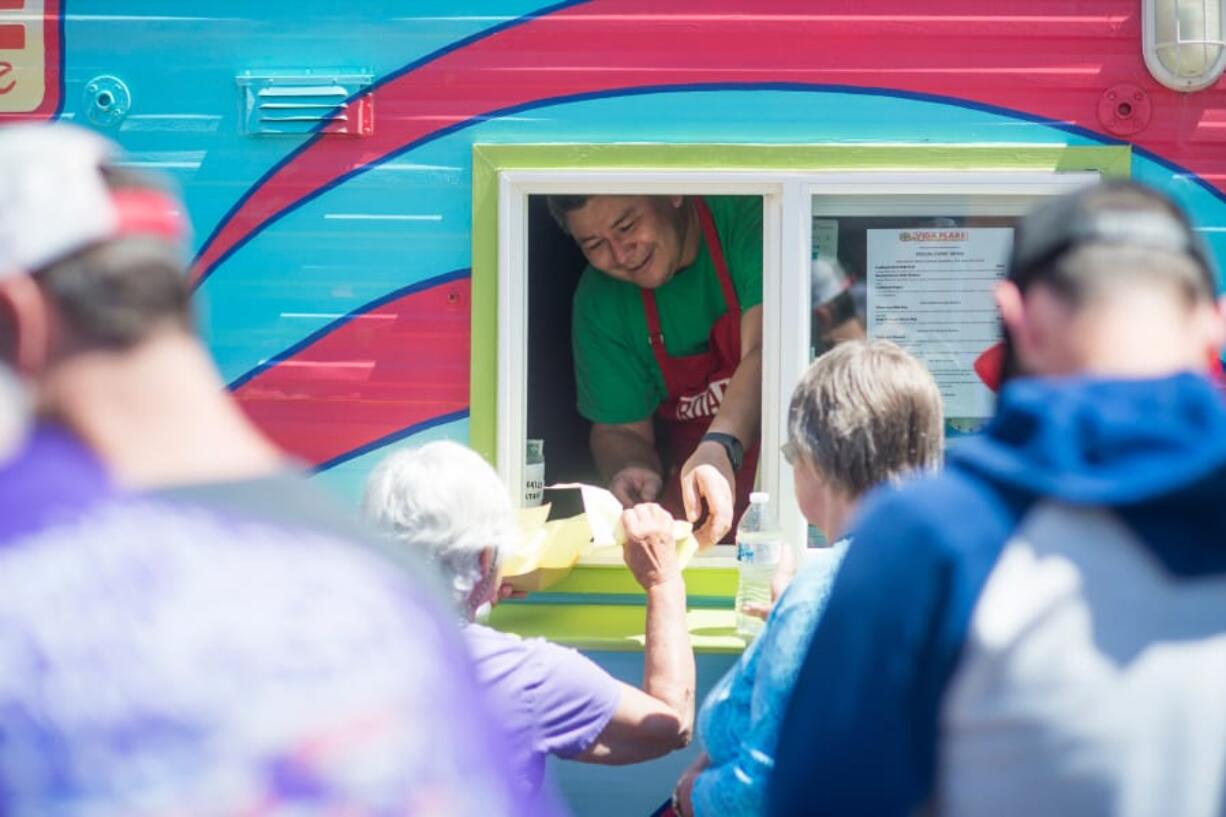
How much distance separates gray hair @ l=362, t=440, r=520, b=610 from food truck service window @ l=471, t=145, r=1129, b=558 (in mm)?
1205

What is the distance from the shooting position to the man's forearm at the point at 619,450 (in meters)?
4.62

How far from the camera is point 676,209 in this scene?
4547mm

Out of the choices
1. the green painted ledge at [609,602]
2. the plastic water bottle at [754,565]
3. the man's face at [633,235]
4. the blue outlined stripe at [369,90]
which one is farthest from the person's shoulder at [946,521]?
the man's face at [633,235]

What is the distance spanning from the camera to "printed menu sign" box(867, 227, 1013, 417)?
375cm

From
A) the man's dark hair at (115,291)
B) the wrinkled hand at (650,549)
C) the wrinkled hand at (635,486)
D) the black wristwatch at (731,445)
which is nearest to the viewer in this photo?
the man's dark hair at (115,291)

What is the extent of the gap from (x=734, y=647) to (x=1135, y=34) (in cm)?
182

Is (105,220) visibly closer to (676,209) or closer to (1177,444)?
(1177,444)

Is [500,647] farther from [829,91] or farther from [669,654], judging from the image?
[829,91]

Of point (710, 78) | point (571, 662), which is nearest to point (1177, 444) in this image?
point (571, 662)

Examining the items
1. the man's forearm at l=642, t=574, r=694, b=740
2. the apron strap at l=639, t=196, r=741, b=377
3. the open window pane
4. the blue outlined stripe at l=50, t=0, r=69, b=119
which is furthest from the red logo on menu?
the man's forearm at l=642, t=574, r=694, b=740

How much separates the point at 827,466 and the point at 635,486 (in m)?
1.91

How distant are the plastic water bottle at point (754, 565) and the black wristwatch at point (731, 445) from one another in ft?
1.20

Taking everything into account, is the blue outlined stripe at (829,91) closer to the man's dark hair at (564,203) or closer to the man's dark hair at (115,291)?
the man's dark hair at (564,203)

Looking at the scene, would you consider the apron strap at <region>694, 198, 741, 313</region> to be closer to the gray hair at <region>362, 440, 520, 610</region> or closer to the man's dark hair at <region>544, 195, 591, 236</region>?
the man's dark hair at <region>544, 195, 591, 236</region>
